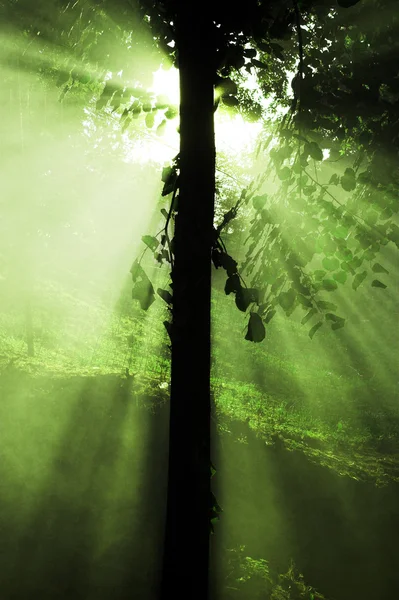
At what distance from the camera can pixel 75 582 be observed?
12.2ft

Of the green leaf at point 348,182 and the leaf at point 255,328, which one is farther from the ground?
the green leaf at point 348,182

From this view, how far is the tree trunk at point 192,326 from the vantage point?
1634 millimetres

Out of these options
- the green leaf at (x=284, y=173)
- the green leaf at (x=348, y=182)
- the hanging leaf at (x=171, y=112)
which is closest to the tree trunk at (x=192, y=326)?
the hanging leaf at (x=171, y=112)

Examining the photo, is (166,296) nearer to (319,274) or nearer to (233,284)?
(233,284)

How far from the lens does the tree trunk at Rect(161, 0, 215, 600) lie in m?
1.63

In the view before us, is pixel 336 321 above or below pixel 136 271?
above

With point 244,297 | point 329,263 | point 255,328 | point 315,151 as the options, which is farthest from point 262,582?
point 315,151

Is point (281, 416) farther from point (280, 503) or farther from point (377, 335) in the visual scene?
point (377, 335)

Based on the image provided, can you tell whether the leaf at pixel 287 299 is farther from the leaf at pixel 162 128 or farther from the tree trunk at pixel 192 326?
the leaf at pixel 162 128

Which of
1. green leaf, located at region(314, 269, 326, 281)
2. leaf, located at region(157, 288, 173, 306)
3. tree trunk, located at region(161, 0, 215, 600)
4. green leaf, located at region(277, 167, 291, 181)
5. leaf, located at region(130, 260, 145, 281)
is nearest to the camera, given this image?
tree trunk, located at region(161, 0, 215, 600)

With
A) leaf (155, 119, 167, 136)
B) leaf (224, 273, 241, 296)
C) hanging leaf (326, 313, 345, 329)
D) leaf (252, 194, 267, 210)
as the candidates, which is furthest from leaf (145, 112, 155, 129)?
hanging leaf (326, 313, 345, 329)

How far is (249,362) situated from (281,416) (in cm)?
546

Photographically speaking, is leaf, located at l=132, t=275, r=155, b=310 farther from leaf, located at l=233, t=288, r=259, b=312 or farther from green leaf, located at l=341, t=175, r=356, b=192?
green leaf, located at l=341, t=175, r=356, b=192

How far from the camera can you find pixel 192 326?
1661 millimetres
